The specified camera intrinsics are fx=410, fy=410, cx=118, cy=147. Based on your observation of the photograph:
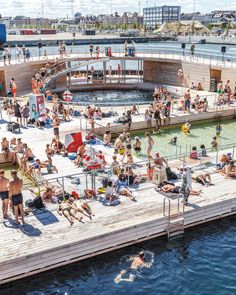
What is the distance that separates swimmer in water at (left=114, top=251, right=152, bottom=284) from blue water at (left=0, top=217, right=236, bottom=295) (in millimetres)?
161

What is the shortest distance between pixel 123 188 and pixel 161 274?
168 inches

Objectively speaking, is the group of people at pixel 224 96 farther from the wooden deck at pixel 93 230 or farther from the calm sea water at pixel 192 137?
the wooden deck at pixel 93 230

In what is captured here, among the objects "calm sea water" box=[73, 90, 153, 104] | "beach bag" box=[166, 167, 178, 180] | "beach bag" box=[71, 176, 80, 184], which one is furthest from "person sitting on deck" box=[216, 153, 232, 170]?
"calm sea water" box=[73, 90, 153, 104]

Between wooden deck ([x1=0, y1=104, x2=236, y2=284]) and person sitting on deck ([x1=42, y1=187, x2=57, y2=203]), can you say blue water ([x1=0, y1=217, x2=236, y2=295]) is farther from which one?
person sitting on deck ([x1=42, y1=187, x2=57, y2=203])

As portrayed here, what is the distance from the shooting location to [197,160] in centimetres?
1978

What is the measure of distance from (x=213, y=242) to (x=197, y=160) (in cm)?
573

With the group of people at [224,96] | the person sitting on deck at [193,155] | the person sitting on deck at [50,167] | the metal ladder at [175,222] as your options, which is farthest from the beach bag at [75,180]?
the group of people at [224,96]

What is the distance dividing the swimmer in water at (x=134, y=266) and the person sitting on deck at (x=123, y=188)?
2939 mm

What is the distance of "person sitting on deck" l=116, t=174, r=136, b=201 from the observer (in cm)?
1595

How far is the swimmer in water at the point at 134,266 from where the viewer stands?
12.6 meters

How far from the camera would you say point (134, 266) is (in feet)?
43.1

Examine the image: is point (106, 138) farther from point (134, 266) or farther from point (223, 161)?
point (134, 266)

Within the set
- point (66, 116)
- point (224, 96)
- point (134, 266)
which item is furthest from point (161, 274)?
point (224, 96)

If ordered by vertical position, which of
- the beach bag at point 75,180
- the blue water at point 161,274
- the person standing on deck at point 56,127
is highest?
the person standing on deck at point 56,127
